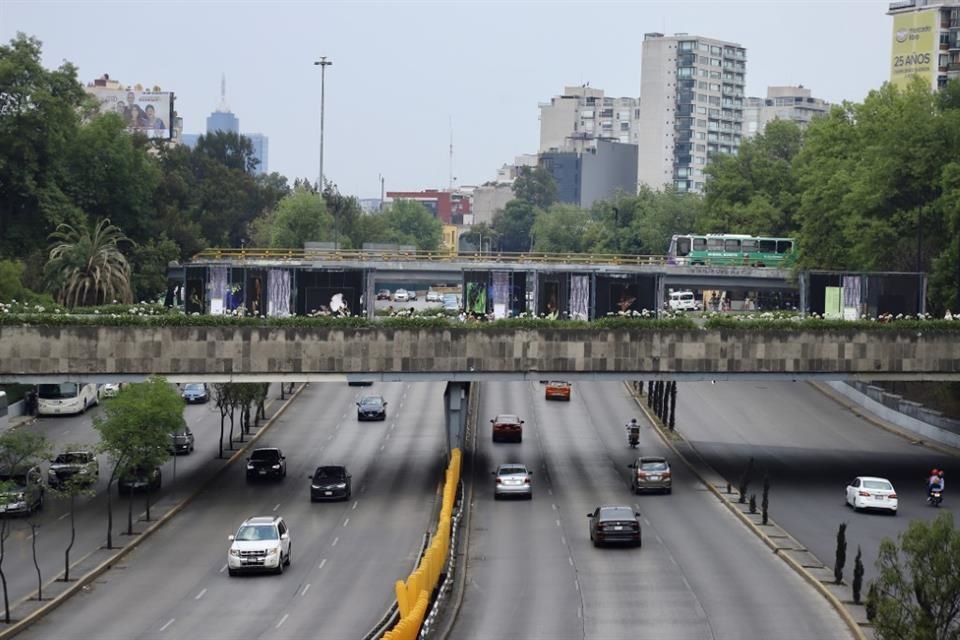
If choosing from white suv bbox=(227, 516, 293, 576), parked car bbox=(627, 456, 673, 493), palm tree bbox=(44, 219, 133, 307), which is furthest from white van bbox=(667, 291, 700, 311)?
white suv bbox=(227, 516, 293, 576)

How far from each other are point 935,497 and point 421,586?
29080 mm

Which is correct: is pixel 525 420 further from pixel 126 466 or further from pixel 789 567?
pixel 789 567

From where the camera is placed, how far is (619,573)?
1829 inches

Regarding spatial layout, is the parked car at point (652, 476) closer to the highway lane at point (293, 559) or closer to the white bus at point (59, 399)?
the highway lane at point (293, 559)

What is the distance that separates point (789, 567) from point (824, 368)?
75.3 ft

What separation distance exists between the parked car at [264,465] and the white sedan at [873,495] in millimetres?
22701

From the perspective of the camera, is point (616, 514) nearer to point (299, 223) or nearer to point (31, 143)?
point (31, 143)

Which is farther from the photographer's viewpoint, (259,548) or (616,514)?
(616,514)

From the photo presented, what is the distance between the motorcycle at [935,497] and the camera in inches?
2383

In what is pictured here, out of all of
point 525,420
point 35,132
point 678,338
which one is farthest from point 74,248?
point 678,338

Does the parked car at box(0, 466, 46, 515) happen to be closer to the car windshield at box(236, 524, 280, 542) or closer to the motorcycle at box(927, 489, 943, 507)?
the car windshield at box(236, 524, 280, 542)

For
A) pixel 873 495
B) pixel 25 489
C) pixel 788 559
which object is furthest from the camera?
pixel 873 495

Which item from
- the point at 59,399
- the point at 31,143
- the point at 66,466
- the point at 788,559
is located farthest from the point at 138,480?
the point at 31,143

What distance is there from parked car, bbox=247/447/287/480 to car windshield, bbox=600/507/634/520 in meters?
19.4
